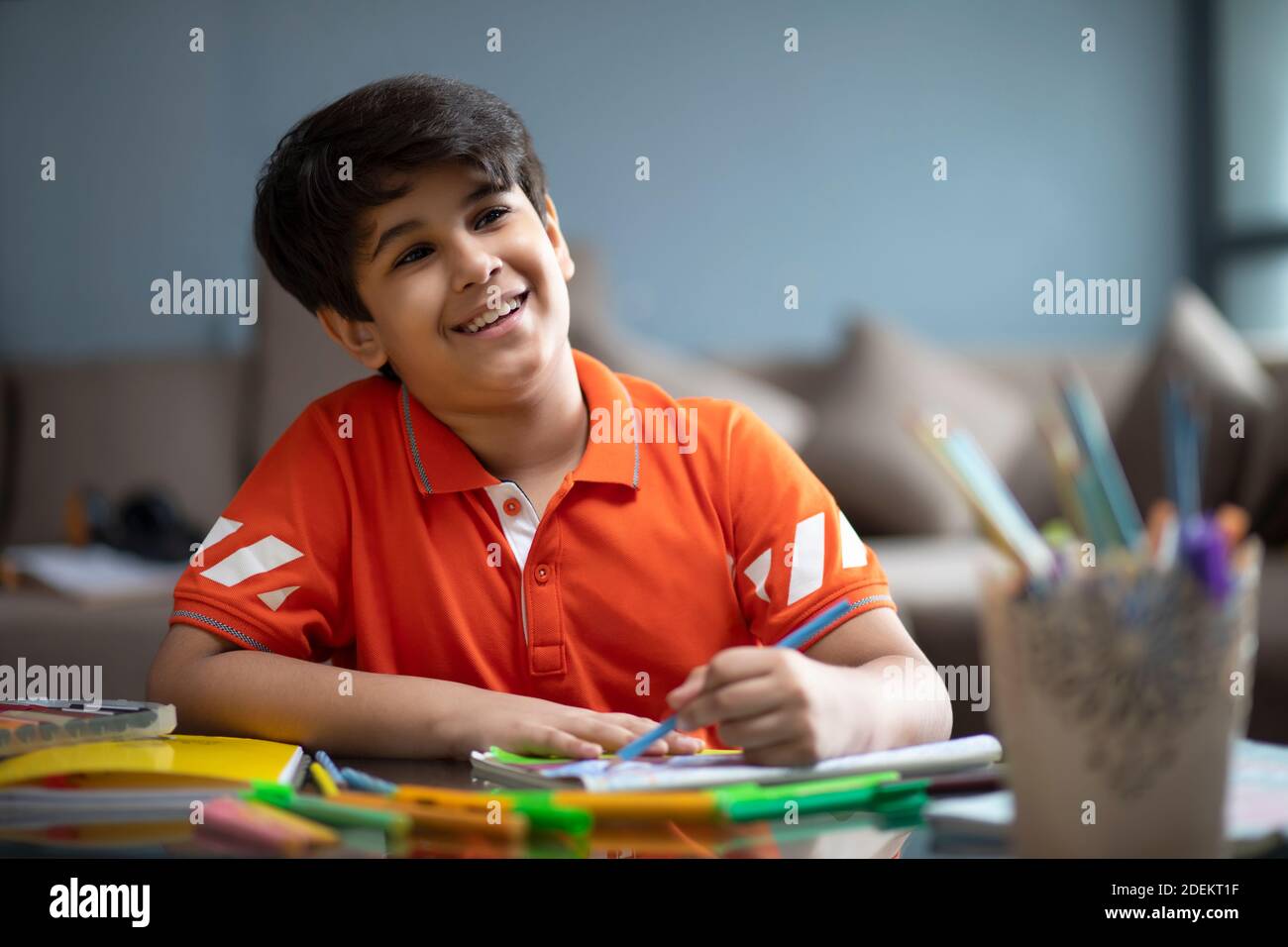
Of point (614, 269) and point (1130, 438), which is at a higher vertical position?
point (614, 269)

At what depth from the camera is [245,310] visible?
2.58 metres

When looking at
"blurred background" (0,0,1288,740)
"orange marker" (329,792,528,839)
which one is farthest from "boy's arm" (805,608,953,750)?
"blurred background" (0,0,1288,740)

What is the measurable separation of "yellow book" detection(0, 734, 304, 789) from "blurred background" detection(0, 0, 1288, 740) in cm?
124

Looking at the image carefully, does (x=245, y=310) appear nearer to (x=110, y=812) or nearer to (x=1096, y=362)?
(x=1096, y=362)

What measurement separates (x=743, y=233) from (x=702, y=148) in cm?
20

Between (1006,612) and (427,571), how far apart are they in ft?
2.04

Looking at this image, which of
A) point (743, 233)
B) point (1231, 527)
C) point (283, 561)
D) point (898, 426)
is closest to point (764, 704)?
point (1231, 527)

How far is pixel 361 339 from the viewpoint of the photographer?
1062 mm

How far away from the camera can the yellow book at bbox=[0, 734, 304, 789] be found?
1.93 feet

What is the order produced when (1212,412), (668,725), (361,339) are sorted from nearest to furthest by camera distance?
(668,725) < (361,339) < (1212,412)

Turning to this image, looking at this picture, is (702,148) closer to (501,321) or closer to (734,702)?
(501,321)

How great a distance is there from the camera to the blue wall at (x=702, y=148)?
258cm

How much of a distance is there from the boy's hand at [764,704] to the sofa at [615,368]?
4.87 feet
